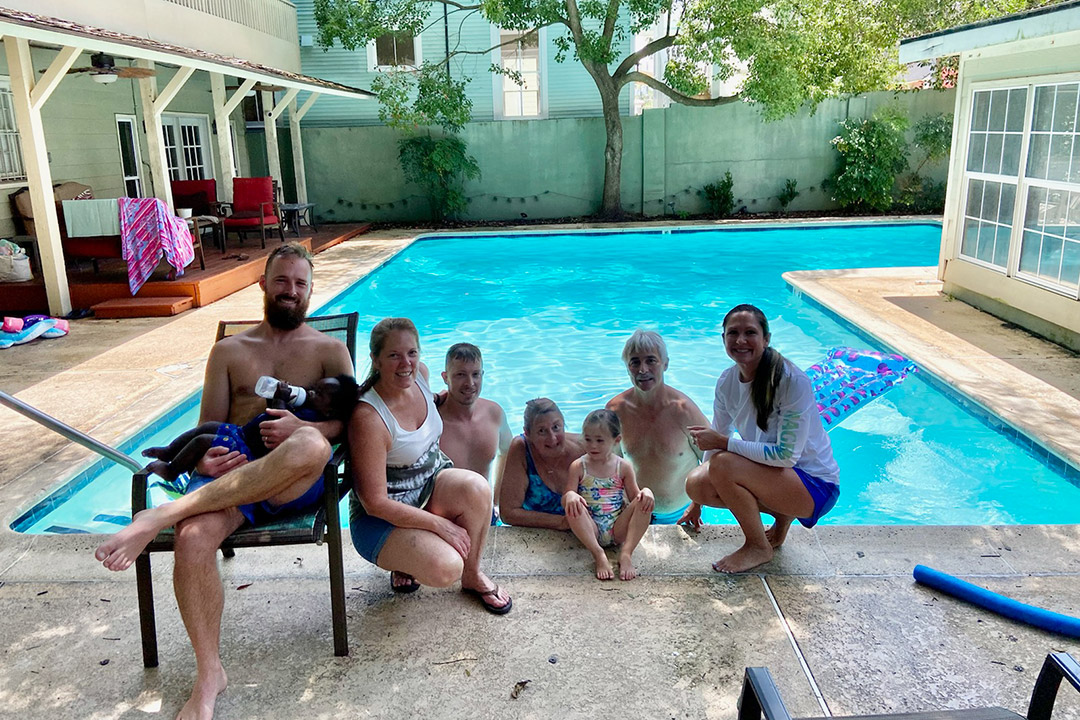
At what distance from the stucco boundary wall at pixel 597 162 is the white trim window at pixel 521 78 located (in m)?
1.20

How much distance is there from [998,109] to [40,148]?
8560 millimetres

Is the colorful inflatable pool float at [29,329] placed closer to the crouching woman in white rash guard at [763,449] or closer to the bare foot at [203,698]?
the bare foot at [203,698]

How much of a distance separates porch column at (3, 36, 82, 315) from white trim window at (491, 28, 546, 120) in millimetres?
10552

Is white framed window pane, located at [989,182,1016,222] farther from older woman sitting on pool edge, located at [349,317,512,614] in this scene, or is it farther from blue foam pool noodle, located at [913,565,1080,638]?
older woman sitting on pool edge, located at [349,317,512,614]

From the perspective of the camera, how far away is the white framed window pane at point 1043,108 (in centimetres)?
665

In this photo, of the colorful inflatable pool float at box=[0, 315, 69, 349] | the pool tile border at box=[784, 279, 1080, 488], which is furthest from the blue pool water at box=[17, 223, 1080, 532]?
the colorful inflatable pool float at box=[0, 315, 69, 349]

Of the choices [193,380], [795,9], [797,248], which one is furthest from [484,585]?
[795,9]

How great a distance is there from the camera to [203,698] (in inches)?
87.3

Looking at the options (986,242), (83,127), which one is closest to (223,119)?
(83,127)

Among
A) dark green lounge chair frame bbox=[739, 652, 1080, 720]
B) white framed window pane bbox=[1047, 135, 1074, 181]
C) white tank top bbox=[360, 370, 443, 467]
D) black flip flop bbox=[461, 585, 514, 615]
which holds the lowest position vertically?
black flip flop bbox=[461, 585, 514, 615]

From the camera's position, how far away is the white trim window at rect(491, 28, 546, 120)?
55.5ft

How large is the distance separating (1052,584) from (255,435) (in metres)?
2.67

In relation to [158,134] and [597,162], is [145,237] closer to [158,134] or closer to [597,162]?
[158,134]

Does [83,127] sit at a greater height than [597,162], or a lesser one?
greater
